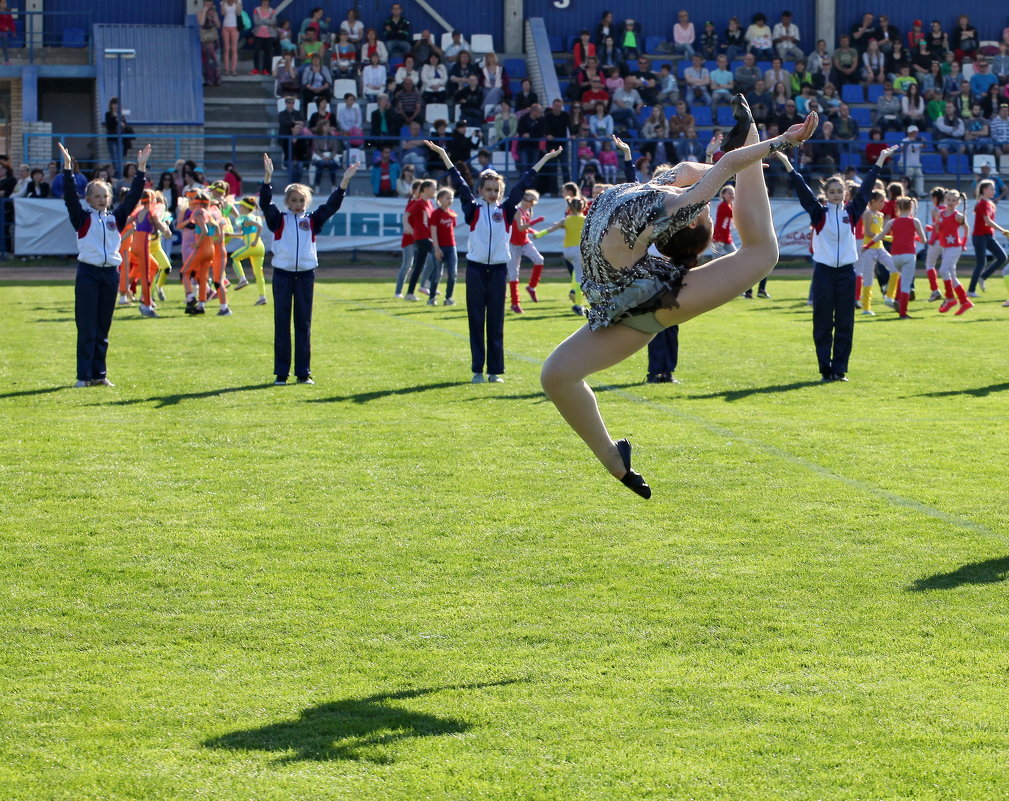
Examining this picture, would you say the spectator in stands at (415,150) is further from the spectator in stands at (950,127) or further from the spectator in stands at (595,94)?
the spectator in stands at (950,127)

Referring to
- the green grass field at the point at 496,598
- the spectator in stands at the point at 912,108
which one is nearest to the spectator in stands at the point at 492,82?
the spectator in stands at the point at 912,108

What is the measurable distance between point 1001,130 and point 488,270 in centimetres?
2331

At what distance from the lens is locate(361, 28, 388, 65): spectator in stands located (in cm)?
3316

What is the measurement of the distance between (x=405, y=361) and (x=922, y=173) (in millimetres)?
20520

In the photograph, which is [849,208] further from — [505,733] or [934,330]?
[505,733]

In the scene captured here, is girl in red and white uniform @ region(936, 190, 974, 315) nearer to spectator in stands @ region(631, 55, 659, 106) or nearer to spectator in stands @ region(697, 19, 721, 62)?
spectator in stands @ region(631, 55, 659, 106)

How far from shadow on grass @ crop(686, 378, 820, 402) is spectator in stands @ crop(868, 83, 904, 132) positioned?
853 inches

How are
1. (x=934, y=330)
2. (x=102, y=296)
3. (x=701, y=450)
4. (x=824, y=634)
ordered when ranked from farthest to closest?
(x=934, y=330), (x=102, y=296), (x=701, y=450), (x=824, y=634)

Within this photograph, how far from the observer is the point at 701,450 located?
1012cm

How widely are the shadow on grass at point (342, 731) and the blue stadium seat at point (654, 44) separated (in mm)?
32829

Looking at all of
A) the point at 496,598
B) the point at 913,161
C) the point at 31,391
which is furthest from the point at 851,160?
the point at 496,598

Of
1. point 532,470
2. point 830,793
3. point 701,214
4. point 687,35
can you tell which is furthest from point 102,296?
point 687,35

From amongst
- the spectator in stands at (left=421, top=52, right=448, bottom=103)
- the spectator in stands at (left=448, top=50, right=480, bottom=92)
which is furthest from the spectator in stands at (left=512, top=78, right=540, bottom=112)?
the spectator in stands at (left=421, top=52, right=448, bottom=103)

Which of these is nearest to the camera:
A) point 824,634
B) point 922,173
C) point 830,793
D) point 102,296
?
point 830,793
